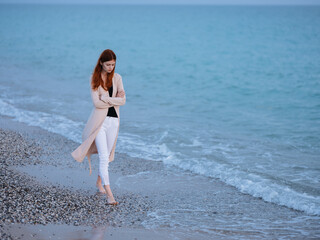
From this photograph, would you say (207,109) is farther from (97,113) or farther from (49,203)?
(49,203)

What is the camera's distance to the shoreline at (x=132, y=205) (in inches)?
205

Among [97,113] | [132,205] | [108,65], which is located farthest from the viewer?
[132,205]

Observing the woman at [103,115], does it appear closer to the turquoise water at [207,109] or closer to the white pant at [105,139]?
the white pant at [105,139]

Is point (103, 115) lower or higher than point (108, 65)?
lower

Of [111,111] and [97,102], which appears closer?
[97,102]

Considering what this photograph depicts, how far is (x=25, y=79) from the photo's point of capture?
20.0 m

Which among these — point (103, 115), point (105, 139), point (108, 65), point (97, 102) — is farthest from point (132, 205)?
point (108, 65)

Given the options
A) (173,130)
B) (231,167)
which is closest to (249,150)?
(231,167)

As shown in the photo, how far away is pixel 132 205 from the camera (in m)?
6.12

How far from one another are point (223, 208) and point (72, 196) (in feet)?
7.62

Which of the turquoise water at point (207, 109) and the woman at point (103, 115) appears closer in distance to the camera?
the woman at point (103, 115)

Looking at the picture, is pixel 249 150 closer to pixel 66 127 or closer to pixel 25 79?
pixel 66 127

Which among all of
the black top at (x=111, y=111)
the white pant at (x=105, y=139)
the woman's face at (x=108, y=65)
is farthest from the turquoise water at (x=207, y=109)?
A: the woman's face at (x=108, y=65)

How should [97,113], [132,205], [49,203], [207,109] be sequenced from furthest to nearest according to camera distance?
[207,109] < [132,205] < [97,113] < [49,203]
